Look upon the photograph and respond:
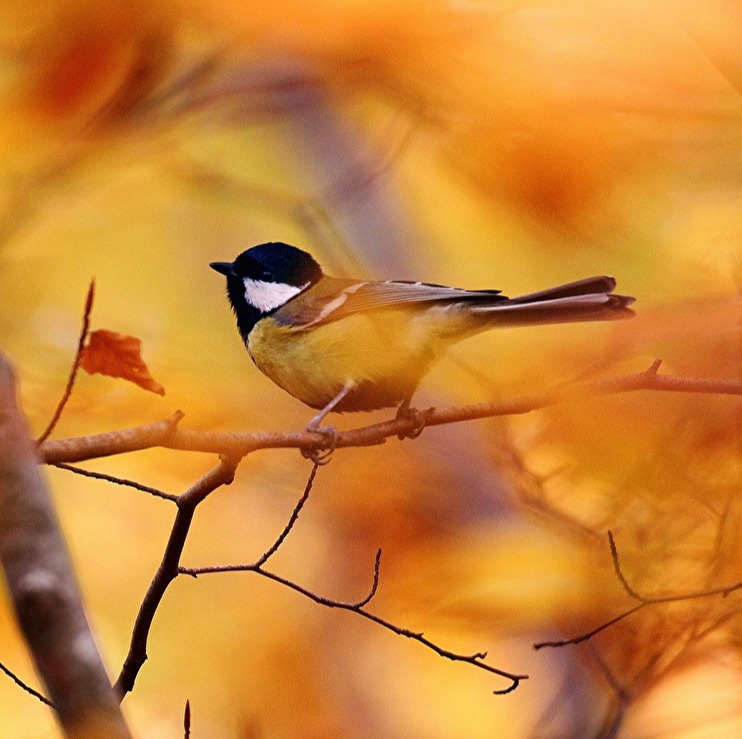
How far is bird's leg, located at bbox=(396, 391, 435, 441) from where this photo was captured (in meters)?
2.24

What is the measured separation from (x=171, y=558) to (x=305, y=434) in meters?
0.32

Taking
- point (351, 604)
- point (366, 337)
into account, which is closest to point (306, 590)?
point (351, 604)

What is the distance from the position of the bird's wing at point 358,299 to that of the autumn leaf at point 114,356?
98cm

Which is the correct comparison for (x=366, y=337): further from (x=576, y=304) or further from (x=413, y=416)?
(x=576, y=304)

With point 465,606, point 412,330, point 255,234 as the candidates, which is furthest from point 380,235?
point 465,606

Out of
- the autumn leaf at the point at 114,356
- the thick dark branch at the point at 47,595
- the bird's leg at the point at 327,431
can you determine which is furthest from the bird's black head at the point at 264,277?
the thick dark branch at the point at 47,595

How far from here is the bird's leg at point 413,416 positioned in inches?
88.0

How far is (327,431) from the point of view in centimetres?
210

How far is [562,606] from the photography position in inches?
108

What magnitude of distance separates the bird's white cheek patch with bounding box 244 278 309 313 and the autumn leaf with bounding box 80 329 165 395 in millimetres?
1097

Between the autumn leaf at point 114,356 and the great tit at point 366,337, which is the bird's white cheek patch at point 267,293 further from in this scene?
the autumn leaf at point 114,356

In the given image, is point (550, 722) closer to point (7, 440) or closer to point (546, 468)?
point (546, 468)

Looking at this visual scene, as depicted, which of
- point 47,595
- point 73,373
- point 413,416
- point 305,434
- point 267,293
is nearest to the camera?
point 47,595

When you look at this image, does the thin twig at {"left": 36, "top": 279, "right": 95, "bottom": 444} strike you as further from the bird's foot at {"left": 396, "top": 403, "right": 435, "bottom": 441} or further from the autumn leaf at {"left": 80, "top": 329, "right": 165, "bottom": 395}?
the bird's foot at {"left": 396, "top": 403, "right": 435, "bottom": 441}
